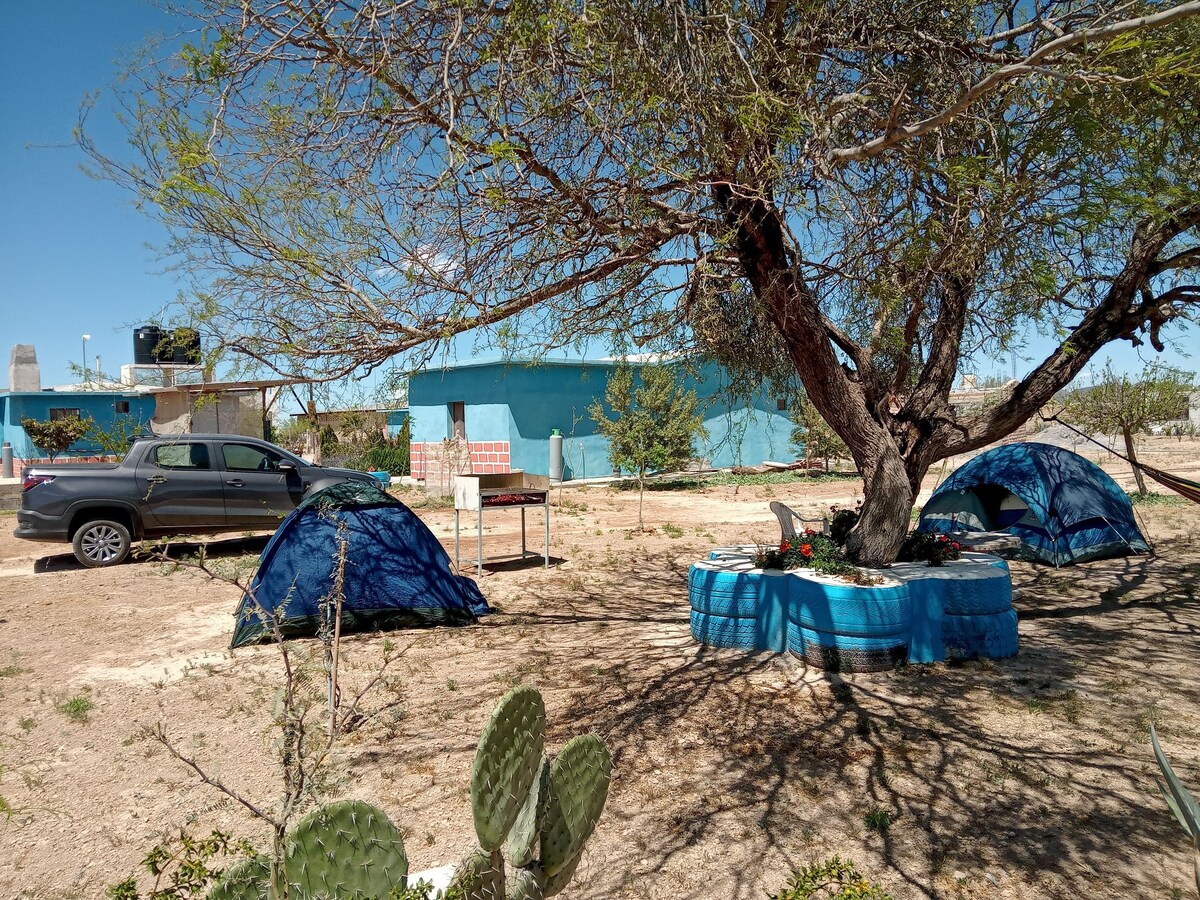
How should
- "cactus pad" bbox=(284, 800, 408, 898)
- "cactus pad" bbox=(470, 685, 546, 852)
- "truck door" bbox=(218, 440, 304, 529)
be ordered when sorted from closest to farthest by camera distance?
"cactus pad" bbox=(284, 800, 408, 898) < "cactus pad" bbox=(470, 685, 546, 852) < "truck door" bbox=(218, 440, 304, 529)

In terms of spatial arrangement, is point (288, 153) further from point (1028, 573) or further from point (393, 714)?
point (1028, 573)

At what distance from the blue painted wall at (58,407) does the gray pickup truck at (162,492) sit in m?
14.9

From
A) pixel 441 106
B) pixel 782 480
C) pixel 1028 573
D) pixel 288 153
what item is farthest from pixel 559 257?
pixel 782 480

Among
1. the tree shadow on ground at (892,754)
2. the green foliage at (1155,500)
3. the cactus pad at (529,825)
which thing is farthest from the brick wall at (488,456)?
the cactus pad at (529,825)

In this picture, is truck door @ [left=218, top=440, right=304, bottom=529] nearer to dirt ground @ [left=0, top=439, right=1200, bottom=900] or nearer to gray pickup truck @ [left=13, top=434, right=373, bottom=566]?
gray pickup truck @ [left=13, top=434, right=373, bottom=566]

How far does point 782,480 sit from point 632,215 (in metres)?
20.1

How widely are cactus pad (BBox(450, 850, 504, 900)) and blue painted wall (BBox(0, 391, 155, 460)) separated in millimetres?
26011

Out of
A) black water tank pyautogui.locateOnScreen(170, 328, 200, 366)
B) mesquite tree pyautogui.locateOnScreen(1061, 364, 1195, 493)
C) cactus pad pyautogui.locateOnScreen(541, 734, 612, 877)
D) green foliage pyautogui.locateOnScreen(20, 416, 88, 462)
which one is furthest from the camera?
green foliage pyautogui.locateOnScreen(20, 416, 88, 462)

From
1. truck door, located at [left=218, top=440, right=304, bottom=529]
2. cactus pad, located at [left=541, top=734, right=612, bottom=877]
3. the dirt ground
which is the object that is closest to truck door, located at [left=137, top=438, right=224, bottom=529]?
truck door, located at [left=218, top=440, right=304, bottom=529]

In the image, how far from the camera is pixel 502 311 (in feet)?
17.7

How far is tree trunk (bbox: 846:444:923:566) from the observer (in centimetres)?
662

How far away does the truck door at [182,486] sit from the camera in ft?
35.8

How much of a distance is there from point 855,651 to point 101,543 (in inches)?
401

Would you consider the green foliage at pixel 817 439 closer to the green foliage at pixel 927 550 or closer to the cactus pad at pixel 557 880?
the green foliage at pixel 927 550
